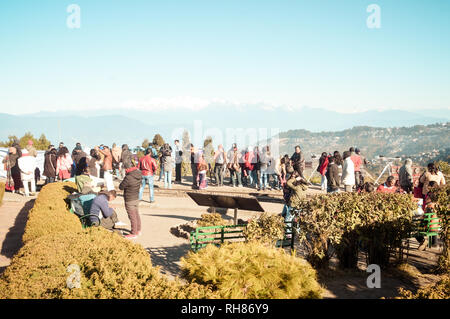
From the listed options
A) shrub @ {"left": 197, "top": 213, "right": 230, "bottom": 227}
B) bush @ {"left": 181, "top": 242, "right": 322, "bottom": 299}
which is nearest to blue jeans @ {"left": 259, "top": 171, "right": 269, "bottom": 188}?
shrub @ {"left": 197, "top": 213, "right": 230, "bottom": 227}

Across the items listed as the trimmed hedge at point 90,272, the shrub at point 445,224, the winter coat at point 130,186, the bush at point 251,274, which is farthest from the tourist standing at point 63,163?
the shrub at point 445,224

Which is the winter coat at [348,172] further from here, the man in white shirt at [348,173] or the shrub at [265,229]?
the shrub at [265,229]

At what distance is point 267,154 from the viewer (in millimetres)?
17438

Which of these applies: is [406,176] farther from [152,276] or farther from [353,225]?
[152,276]

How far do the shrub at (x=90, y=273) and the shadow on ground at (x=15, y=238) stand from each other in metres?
2.54

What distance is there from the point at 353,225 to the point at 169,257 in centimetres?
406

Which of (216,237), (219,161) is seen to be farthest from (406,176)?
(216,237)

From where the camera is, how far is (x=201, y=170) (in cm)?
1672

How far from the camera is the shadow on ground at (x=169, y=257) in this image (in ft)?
24.2

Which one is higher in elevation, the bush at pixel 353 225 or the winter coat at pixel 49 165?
the winter coat at pixel 49 165

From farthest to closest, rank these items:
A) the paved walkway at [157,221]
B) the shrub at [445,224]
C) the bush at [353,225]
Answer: the paved walkway at [157,221], the shrub at [445,224], the bush at [353,225]

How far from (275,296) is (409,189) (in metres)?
11.2
